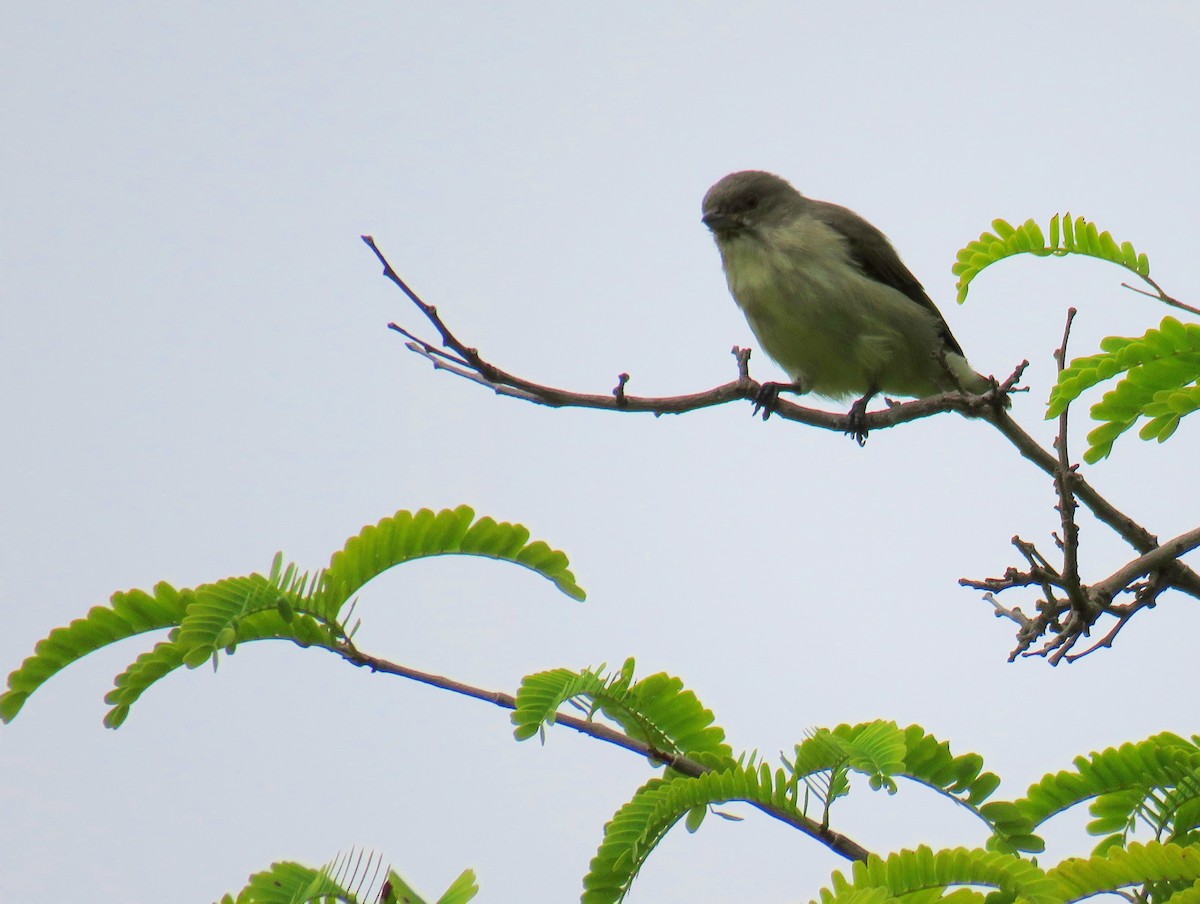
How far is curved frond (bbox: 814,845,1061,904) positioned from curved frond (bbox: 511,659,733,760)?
57 cm

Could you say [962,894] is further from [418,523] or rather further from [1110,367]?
[1110,367]

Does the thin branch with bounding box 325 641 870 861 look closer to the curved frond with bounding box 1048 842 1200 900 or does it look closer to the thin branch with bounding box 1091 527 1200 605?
the curved frond with bounding box 1048 842 1200 900

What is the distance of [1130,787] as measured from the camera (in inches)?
103

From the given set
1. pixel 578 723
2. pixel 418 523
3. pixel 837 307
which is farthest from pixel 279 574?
pixel 837 307

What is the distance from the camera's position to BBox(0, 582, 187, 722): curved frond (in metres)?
2.30

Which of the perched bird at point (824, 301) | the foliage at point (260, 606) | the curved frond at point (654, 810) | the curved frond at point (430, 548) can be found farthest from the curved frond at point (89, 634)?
the perched bird at point (824, 301)

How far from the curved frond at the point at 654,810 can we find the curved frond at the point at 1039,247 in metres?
1.67

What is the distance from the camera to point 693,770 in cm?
247

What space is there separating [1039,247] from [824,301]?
317cm

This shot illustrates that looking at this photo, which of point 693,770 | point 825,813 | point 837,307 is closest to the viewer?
point 825,813

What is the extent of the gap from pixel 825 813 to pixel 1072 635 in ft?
3.37

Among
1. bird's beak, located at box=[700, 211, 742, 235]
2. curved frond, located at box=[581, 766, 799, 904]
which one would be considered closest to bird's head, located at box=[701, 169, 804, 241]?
bird's beak, located at box=[700, 211, 742, 235]

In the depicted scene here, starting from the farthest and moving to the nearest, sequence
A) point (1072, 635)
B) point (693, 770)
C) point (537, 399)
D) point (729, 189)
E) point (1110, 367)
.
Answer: point (729, 189), point (537, 399), point (1072, 635), point (1110, 367), point (693, 770)

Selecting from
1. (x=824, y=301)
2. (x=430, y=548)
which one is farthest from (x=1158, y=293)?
(x=824, y=301)
